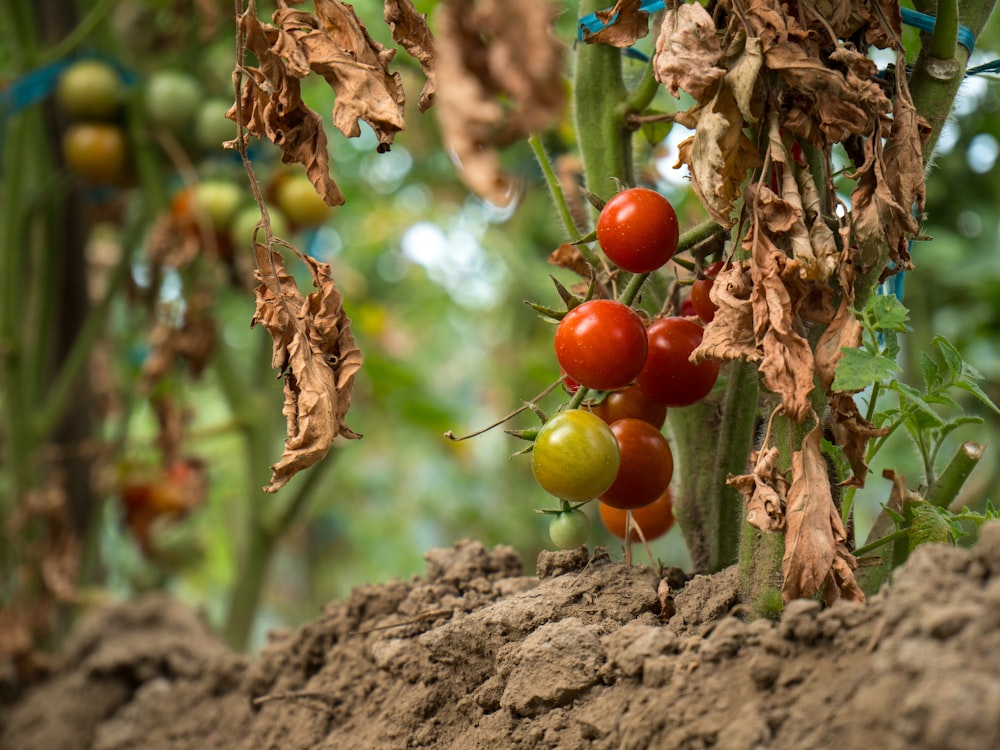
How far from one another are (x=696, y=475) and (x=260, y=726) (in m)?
0.57

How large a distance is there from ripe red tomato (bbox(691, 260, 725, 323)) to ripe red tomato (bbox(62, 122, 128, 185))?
1.62 m

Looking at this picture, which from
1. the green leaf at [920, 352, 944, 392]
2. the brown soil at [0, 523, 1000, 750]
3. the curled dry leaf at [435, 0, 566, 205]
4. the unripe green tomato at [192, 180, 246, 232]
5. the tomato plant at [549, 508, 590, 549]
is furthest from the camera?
the unripe green tomato at [192, 180, 246, 232]

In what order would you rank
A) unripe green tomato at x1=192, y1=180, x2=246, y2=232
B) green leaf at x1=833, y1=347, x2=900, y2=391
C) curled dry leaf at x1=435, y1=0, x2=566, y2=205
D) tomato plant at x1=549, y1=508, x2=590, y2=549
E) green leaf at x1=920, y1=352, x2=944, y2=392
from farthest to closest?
unripe green tomato at x1=192, y1=180, x2=246, y2=232 < tomato plant at x1=549, y1=508, x2=590, y2=549 < green leaf at x1=920, y1=352, x2=944, y2=392 < green leaf at x1=833, y1=347, x2=900, y2=391 < curled dry leaf at x1=435, y1=0, x2=566, y2=205

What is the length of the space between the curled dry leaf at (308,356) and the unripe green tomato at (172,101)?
136 centimetres

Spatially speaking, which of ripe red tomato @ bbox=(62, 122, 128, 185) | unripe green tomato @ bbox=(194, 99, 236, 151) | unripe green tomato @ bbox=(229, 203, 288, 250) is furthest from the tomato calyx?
ripe red tomato @ bbox=(62, 122, 128, 185)

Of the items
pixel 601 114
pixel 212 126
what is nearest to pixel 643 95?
pixel 601 114

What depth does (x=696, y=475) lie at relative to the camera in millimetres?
988

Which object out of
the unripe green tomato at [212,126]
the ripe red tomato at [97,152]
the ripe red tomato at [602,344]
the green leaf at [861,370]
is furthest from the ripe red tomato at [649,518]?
the ripe red tomato at [97,152]

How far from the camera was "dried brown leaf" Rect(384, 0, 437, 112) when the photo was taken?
2.64 feet

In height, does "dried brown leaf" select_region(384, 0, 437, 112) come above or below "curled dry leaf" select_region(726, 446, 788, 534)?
above

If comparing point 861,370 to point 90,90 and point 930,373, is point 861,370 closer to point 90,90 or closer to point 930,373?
point 930,373

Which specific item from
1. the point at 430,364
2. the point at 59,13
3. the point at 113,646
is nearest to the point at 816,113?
the point at 113,646

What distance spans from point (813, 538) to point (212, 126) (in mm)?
1722

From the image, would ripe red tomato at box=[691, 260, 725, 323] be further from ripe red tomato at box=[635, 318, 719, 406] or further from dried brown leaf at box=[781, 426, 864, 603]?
dried brown leaf at box=[781, 426, 864, 603]
